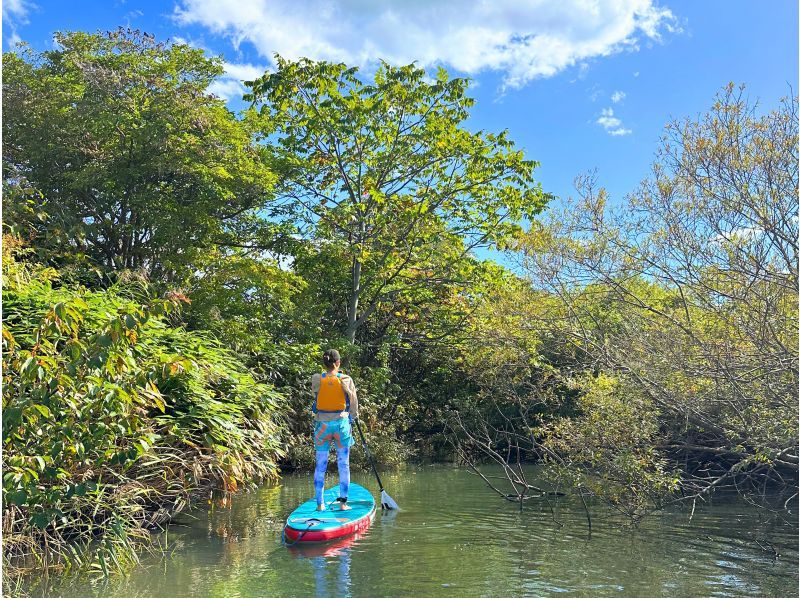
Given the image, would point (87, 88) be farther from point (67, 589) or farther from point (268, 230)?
point (67, 589)

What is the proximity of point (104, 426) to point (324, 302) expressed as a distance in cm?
1193

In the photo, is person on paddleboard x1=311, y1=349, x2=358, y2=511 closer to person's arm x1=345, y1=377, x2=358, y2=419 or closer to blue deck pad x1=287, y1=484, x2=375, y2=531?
person's arm x1=345, y1=377, x2=358, y2=419

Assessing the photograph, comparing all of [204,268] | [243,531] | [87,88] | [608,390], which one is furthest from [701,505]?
[87,88]

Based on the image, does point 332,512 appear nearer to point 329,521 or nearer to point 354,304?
point 329,521

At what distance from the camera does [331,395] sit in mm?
8281

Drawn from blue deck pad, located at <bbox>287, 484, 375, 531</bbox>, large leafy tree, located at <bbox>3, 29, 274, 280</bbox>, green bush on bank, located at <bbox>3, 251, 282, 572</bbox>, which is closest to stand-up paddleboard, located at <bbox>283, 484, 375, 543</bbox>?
blue deck pad, located at <bbox>287, 484, 375, 531</bbox>

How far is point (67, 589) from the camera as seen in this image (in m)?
5.73

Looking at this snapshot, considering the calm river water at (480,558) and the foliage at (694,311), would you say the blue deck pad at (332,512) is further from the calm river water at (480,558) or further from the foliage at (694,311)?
the foliage at (694,311)

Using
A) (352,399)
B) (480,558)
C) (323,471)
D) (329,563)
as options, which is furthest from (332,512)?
(480,558)

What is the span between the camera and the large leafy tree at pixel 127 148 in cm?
1338

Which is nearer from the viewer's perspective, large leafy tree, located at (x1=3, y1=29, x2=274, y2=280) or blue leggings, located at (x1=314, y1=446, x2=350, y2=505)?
blue leggings, located at (x1=314, y1=446, x2=350, y2=505)

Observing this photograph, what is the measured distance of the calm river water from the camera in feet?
19.8

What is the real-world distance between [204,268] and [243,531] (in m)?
7.36

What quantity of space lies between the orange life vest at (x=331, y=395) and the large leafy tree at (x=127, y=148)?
656 centimetres
